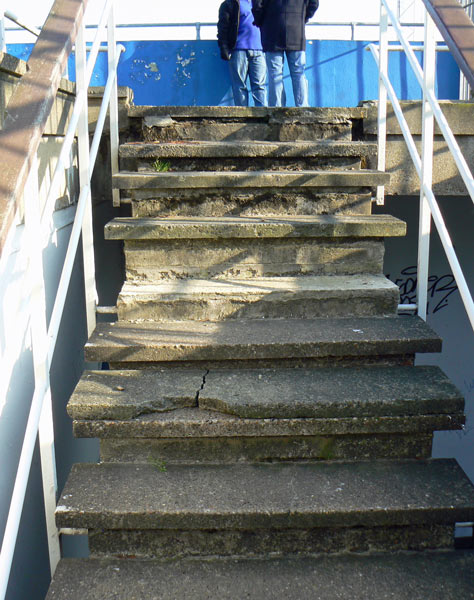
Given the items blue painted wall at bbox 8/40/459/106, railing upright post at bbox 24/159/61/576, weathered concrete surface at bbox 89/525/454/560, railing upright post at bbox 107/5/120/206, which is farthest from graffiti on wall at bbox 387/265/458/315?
blue painted wall at bbox 8/40/459/106

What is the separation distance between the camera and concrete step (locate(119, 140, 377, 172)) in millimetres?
3170

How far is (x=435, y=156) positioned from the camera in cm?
328

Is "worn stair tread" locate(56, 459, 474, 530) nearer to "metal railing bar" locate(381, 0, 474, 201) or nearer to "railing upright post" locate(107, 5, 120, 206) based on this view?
"metal railing bar" locate(381, 0, 474, 201)

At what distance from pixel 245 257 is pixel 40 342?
1114mm

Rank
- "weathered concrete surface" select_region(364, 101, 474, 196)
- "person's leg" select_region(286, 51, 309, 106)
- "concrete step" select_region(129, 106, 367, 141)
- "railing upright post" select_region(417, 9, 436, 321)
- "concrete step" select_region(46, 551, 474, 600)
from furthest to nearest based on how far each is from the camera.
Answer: "person's leg" select_region(286, 51, 309, 106), "concrete step" select_region(129, 106, 367, 141), "weathered concrete surface" select_region(364, 101, 474, 196), "railing upright post" select_region(417, 9, 436, 321), "concrete step" select_region(46, 551, 474, 600)

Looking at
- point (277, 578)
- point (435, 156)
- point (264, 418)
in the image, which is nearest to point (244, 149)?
point (435, 156)

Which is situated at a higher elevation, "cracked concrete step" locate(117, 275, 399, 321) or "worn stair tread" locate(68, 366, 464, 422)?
"cracked concrete step" locate(117, 275, 399, 321)

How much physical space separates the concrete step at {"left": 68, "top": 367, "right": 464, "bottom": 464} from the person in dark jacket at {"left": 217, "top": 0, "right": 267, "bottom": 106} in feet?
13.1

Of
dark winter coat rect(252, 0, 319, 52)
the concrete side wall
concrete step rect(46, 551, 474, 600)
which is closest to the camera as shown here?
concrete step rect(46, 551, 474, 600)

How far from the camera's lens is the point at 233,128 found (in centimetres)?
343

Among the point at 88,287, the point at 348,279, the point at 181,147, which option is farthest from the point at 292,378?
the point at 181,147

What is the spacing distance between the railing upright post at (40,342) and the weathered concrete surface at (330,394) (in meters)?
0.52

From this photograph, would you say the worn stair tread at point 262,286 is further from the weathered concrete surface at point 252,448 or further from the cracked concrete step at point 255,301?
the weathered concrete surface at point 252,448

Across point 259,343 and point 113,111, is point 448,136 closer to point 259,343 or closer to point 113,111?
point 259,343
